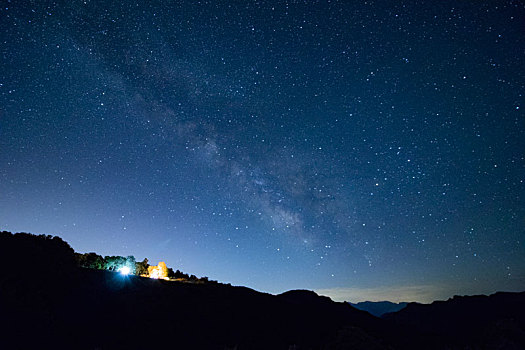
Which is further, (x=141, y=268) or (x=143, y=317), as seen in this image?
(x=141, y=268)

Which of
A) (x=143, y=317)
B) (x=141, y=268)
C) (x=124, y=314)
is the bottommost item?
(x=143, y=317)

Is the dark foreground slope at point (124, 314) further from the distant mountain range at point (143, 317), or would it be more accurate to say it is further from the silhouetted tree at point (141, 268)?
the silhouetted tree at point (141, 268)

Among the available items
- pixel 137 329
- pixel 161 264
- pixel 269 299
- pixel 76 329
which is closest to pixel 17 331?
pixel 76 329

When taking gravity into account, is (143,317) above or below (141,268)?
below

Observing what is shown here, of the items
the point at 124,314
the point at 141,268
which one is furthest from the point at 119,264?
the point at 124,314

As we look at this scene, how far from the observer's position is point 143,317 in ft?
84.9

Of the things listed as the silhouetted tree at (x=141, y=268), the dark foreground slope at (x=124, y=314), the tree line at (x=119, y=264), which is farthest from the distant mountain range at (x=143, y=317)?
the silhouetted tree at (x=141, y=268)

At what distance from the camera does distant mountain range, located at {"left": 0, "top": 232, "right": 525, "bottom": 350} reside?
19.8 metres

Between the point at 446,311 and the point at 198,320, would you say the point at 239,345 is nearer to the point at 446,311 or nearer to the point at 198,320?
the point at 198,320

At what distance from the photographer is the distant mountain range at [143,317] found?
1984 cm

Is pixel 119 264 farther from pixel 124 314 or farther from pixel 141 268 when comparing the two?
pixel 124 314

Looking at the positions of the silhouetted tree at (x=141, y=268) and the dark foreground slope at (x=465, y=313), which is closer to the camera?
the silhouetted tree at (x=141, y=268)

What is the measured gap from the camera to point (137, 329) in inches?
926

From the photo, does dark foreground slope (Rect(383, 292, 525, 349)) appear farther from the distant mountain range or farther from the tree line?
the tree line
